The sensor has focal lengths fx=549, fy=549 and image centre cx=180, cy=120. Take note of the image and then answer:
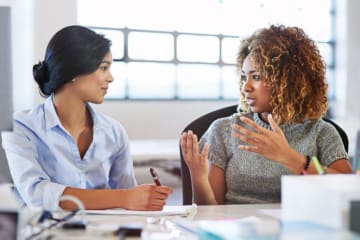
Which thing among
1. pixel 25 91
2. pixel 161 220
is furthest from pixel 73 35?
pixel 25 91

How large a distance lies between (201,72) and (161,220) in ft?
8.17

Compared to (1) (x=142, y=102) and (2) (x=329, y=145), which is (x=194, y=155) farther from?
(1) (x=142, y=102)

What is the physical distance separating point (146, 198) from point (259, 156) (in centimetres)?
44

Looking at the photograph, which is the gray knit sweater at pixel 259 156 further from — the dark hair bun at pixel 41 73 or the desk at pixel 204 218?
the dark hair bun at pixel 41 73

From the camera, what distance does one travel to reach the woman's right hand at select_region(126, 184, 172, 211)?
4.29 feet

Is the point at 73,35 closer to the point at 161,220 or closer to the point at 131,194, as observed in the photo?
the point at 131,194

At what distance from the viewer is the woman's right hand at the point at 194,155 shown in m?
1.47

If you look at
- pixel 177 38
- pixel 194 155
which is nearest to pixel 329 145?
pixel 194 155

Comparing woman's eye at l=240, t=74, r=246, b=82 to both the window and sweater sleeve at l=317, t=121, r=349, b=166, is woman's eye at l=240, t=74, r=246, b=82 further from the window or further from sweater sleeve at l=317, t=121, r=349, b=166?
the window

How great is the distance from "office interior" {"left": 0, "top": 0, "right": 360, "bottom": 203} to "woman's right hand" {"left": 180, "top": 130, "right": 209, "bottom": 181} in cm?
83

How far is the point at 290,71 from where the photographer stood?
167 cm

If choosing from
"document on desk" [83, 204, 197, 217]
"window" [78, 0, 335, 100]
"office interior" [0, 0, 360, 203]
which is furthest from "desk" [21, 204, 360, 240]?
"window" [78, 0, 335, 100]

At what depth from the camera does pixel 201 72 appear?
3.63m

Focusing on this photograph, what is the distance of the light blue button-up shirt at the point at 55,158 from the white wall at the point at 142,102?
2.05 ft
